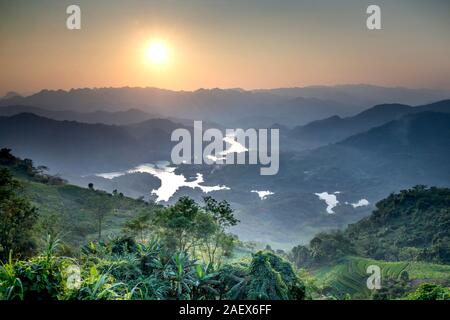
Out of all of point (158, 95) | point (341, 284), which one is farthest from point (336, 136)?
point (341, 284)

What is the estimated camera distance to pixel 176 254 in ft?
16.5

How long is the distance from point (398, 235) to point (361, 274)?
12154mm

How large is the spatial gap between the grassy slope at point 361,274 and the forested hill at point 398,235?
2.13m

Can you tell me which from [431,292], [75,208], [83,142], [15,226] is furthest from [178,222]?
[83,142]

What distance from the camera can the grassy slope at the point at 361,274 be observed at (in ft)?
67.7

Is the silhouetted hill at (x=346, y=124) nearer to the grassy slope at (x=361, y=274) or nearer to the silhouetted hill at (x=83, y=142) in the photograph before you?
the silhouetted hill at (x=83, y=142)

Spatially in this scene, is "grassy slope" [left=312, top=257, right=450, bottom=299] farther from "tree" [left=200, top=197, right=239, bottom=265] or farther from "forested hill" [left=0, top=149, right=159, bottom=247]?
"forested hill" [left=0, top=149, right=159, bottom=247]

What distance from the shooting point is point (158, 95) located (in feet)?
213

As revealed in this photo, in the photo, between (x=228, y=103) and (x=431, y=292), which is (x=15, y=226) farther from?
(x=228, y=103)

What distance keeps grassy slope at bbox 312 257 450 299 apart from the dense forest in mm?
74

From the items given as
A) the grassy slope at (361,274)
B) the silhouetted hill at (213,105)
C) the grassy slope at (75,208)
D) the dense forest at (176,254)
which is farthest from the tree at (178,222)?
the silhouetted hill at (213,105)

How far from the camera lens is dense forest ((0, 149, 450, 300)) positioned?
295cm

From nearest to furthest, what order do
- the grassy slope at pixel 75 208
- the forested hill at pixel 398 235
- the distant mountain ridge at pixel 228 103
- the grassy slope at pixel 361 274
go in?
the grassy slope at pixel 75 208 → the grassy slope at pixel 361 274 → the forested hill at pixel 398 235 → the distant mountain ridge at pixel 228 103
